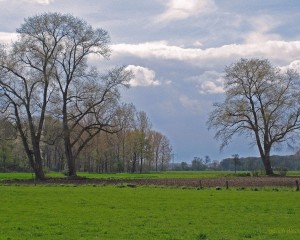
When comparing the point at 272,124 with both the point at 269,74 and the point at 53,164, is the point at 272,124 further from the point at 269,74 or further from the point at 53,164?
the point at 53,164

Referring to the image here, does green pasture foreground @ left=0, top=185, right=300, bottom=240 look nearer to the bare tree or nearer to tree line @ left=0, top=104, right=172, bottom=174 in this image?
the bare tree

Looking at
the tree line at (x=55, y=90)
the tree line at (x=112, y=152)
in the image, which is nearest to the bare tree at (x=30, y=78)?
the tree line at (x=55, y=90)

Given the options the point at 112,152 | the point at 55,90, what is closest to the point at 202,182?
the point at 55,90

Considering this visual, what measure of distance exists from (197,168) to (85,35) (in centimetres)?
11352

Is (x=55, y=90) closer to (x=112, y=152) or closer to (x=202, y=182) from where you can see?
(x=202, y=182)

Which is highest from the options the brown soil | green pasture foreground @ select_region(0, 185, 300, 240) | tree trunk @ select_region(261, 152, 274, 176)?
tree trunk @ select_region(261, 152, 274, 176)

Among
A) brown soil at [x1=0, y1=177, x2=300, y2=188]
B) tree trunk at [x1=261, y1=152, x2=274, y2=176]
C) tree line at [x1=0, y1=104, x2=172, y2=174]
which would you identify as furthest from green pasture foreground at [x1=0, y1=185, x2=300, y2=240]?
tree line at [x1=0, y1=104, x2=172, y2=174]

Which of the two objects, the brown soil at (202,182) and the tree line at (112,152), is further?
the tree line at (112,152)

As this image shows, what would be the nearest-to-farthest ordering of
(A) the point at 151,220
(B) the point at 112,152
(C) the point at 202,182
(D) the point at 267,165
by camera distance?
(A) the point at 151,220 → (C) the point at 202,182 → (D) the point at 267,165 → (B) the point at 112,152

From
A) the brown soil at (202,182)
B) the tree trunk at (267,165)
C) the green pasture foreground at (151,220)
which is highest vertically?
the tree trunk at (267,165)

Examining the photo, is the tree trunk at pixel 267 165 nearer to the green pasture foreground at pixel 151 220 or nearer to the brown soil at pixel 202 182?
the brown soil at pixel 202 182

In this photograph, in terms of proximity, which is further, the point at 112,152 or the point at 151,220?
the point at 112,152

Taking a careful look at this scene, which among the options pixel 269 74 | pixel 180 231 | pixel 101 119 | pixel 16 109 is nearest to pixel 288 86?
pixel 269 74

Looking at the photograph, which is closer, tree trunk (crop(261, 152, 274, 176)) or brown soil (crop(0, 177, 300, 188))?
brown soil (crop(0, 177, 300, 188))
